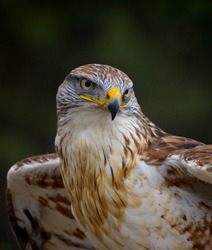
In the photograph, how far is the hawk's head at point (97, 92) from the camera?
548cm

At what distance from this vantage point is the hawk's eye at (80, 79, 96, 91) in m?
5.64

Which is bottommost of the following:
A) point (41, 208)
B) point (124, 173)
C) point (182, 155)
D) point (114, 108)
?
point (41, 208)

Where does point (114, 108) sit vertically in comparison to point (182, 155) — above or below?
above

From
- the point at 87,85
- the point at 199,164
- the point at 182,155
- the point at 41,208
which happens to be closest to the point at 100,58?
the point at 41,208

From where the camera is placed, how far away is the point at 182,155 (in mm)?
5535

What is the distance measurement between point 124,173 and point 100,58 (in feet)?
14.1

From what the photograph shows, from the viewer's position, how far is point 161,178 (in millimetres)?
5668

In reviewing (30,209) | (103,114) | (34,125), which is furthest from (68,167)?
(34,125)

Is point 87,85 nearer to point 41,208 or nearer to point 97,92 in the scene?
point 97,92

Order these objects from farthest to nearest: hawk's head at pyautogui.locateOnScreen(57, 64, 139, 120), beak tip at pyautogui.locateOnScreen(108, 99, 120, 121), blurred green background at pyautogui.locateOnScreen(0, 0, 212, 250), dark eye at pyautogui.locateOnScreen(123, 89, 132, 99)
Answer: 1. blurred green background at pyautogui.locateOnScreen(0, 0, 212, 250)
2. dark eye at pyautogui.locateOnScreen(123, 89, 132, 99)
3. hawk's head at pyautogui.locateOnScreen(57, 64, 139, 120)
4. beak tip at pyautogui.locateOnScreen(108, 99, 120, 121)

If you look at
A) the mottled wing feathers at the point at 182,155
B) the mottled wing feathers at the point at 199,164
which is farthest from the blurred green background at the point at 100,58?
the mottled wing feathers at the point at 199,164

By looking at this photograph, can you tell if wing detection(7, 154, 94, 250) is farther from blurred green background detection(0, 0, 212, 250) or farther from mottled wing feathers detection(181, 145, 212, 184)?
blurred green background detection(0, 0, 212, 250)

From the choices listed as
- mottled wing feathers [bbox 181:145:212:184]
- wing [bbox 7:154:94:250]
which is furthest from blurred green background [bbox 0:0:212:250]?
mottled wing feathers [bbox 181:145:212:184]

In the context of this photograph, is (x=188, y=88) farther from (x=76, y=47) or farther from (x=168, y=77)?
(x=76, y=47)
